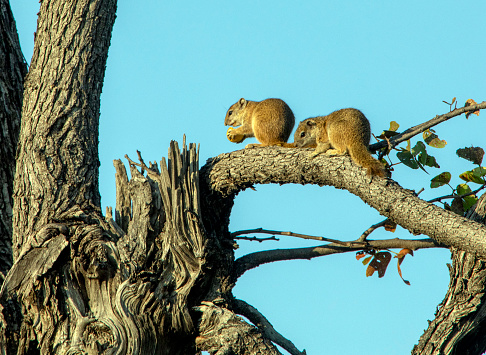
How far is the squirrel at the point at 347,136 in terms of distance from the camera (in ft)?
14.0

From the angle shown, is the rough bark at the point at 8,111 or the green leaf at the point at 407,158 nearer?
the green leaf at the point at 407,158

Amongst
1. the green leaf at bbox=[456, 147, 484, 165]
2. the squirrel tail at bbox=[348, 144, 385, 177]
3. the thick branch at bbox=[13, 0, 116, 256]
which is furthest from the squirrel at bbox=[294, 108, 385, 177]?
the thick branch at bbox=[13, 0, 116, 256]

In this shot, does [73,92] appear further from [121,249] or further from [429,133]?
[429,133]

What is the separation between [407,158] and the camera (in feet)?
14.5

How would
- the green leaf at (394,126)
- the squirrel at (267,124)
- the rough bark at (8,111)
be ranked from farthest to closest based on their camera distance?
the squirrel at (267,124) → the rough bark at (8,111) → the green leaf at (394,126)

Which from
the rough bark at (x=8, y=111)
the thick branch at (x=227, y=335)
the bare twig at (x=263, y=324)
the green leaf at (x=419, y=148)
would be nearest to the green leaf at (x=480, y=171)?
the green leaf at (x=419, y=148)

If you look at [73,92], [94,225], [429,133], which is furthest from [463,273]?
[73,92]

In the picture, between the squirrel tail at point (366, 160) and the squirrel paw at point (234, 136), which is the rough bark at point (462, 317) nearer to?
the squirrel tail at point (366, 160)

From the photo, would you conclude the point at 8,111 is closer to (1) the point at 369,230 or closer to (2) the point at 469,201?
(1) the point at 369,230

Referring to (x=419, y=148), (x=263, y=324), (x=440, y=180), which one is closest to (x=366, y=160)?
(x=419, y=148)

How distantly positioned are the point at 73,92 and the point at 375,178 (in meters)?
2.48

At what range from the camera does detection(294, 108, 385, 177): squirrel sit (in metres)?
4.25

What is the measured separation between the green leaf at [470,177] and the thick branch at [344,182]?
2.76ft

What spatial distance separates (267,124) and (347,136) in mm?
1768
